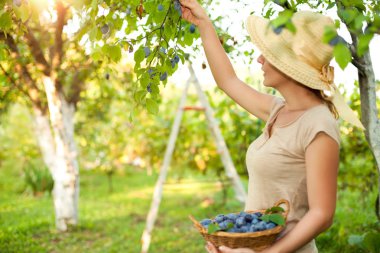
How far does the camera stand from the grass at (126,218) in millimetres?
5199

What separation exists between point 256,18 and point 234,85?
329 millimetres

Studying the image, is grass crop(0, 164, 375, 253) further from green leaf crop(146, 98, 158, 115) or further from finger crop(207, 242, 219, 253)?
finger crop(207, 242, 219, 253)

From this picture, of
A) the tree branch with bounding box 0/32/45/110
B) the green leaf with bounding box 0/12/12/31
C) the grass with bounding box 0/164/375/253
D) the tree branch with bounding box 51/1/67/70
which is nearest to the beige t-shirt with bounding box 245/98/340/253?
the green leaf with bounding box 0/12/12/31

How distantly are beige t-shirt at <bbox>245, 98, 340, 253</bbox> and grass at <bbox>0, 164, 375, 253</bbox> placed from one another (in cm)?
278

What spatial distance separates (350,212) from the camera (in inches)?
219

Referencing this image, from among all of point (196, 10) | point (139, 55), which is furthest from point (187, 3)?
point (139, 55)

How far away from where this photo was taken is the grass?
205 inches

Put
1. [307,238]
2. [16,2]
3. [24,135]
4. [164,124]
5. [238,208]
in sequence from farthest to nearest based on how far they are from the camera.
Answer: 1. [24,135]
2. [164,124]
3. [238,208]
4. [16,2]
5. [307,238]

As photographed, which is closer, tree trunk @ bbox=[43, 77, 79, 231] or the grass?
the grass

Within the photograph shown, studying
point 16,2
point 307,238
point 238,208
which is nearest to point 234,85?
point 307,238

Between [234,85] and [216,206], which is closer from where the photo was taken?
[234,85]

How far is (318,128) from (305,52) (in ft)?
0.96

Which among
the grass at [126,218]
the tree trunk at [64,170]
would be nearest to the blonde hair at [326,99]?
the grass at [126,218]

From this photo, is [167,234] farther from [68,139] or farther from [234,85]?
[234,85]
